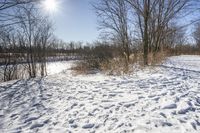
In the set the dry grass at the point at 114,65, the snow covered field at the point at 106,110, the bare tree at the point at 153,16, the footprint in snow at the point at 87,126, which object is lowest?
the footprint in snow at the point at 87,126

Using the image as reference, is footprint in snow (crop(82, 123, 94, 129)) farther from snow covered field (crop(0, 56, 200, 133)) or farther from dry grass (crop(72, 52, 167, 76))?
dry grass (crop(72, 52, 167, 76))

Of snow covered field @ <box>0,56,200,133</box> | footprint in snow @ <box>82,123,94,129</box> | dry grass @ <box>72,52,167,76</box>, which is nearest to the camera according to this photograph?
snow covered field @ <box>0,56,200,133</box>

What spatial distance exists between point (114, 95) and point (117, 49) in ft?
39.8

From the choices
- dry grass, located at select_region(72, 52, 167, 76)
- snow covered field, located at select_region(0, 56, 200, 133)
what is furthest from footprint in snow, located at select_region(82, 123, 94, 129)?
dry grass, located at select_region(72, 52, 167, 76)

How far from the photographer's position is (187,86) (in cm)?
655

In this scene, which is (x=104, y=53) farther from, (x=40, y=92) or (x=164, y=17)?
(x=40, y=92)

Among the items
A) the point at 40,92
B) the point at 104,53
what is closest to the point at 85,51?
the point at 104,53

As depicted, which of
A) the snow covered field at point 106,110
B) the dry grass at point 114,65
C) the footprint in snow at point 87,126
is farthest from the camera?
the dry grass at point 114,65

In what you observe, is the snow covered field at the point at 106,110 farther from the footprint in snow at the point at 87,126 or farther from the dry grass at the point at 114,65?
the dry grass at the point at 114,65

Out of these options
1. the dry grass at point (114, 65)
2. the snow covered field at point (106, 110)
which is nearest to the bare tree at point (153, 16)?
the dry grass at point (114, 65)

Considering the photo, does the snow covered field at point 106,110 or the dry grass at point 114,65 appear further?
the dry grass at point 114,65

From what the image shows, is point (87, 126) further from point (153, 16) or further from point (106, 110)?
point (153, 16)

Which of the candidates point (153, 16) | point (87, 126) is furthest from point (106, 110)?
point (153, 16)

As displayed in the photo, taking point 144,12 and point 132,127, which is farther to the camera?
point 144,12
